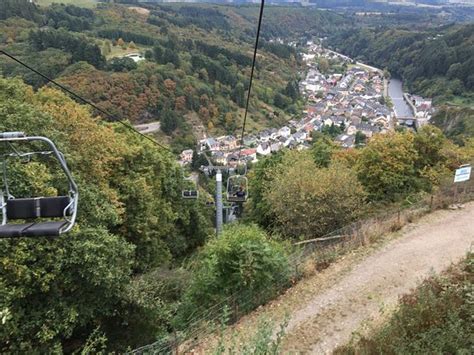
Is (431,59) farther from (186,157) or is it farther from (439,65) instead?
(186,157)

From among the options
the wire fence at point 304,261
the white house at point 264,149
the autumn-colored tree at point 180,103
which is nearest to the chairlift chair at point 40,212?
the wire fence at point 304,261

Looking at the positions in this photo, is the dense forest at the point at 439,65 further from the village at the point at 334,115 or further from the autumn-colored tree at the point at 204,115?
the autumn-colored tree at the point at 204,115

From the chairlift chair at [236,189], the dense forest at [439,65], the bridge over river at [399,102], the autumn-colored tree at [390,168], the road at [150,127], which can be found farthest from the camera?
the bridge over river at [399,102]

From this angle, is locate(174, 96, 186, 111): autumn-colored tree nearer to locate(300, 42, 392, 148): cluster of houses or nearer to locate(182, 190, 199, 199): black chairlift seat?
locate(300, 42, 392, 148): cluster of houses

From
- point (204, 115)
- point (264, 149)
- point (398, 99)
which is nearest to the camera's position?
point (264, 149)

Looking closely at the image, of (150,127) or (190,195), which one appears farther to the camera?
(150,127)

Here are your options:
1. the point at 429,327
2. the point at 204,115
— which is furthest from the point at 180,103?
the point at 429,327
